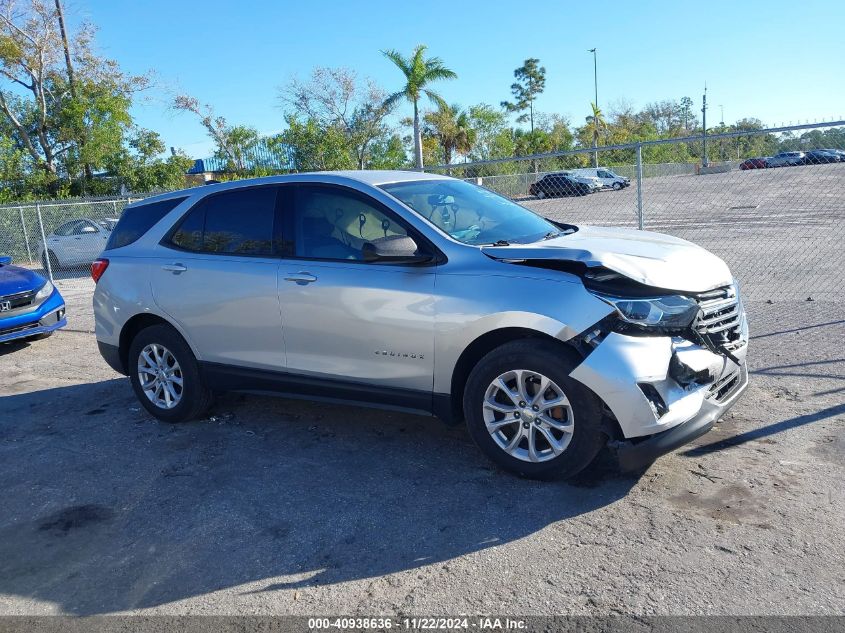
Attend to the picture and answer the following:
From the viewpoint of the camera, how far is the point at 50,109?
1222 inches

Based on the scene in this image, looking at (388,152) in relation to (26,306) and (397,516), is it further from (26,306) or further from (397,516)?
(397,516)

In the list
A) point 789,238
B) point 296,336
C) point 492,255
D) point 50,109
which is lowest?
point 789,238

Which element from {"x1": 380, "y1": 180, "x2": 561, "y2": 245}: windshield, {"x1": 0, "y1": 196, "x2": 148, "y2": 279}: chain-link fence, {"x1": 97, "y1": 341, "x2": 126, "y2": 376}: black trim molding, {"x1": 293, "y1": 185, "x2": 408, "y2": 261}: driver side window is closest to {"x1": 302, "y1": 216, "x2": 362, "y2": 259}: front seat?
{"x1": 293, "y1": 185, "x2": 408, "y2": 261}: driver side window

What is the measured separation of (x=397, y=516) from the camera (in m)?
3.98

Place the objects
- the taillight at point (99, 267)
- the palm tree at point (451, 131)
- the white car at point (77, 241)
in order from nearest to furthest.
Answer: the taillight at point (99, 267) → the white car at point (77, 241) → the palm tree at point (451, 131)

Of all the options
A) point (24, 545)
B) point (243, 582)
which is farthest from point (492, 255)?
point (24, 545)

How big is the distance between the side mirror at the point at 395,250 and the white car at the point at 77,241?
50.0 feet

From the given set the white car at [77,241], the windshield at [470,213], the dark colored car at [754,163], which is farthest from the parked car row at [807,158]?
the white car at [77,241]

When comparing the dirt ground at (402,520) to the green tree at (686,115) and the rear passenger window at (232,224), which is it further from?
the green tree at (686,115)

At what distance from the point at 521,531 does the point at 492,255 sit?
62.9 inches

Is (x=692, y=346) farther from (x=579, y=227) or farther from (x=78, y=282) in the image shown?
(x=78, y=282)

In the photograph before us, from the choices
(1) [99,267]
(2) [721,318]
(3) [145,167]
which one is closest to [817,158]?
(2) [721,318]

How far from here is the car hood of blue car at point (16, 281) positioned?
856 cm

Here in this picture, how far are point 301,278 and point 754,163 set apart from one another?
1050 centimetres
